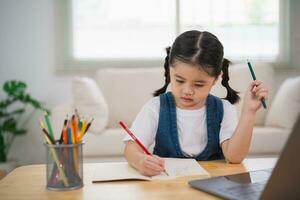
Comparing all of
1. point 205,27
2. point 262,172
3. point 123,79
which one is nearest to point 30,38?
point 123,79

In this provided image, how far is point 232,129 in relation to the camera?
1324 millimetres

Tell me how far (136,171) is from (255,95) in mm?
392

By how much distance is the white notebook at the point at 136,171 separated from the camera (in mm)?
937

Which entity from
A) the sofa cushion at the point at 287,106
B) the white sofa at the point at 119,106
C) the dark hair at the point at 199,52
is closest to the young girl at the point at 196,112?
the dark hair at the point at 199,52

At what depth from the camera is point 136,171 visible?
1.01m

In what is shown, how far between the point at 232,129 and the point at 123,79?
2114mm

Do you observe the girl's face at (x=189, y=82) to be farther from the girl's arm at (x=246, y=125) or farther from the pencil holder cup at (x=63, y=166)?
the pencil holder cup at (x=63, y=166)

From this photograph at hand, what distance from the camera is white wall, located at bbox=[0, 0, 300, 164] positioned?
151 inches

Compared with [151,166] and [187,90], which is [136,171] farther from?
[187,90]

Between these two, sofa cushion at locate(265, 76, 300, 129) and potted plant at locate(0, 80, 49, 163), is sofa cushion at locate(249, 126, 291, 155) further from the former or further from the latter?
potted plant at locate(0, 80, 49, 163)

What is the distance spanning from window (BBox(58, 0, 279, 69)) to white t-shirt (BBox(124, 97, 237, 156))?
2.60 m

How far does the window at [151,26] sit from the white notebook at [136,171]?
9.56 ft

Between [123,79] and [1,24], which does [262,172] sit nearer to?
[123,79]

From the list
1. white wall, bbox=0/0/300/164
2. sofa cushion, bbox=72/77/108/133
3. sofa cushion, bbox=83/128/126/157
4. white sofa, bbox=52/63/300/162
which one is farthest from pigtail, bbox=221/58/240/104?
white wall, bbox=0/0/300/164
